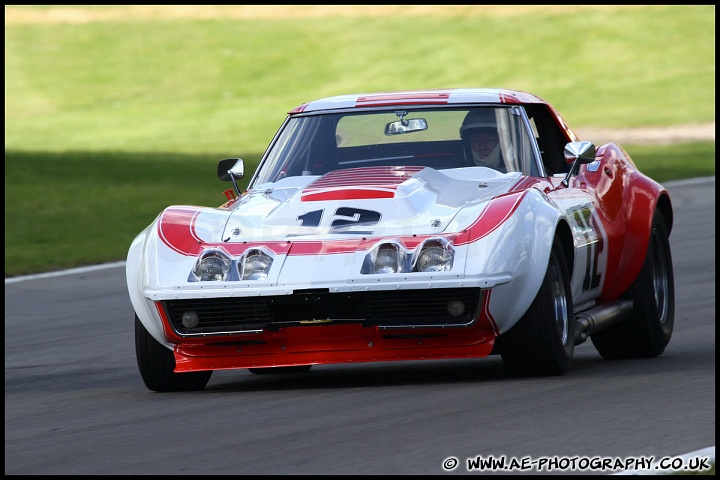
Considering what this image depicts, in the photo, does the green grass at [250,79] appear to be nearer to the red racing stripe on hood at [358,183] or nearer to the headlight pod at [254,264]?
the red racing stripe on hood at [358,183]

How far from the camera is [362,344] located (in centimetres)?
674

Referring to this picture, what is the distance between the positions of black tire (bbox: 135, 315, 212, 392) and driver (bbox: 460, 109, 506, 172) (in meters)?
1.95

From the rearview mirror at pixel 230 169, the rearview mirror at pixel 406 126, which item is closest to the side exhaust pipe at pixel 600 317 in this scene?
the rearview mirror at pixel 406 126

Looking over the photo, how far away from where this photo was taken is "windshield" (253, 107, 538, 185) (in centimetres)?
801

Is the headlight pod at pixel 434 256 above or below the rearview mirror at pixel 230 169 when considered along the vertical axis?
above

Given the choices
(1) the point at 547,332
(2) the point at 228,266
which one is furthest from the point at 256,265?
(1) the point at 547,332

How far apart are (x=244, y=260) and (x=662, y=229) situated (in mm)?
3044

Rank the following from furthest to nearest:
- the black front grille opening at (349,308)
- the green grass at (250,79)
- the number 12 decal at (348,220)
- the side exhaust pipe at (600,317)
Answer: the green grass at (250,79), the side exhaust pipe at (600,317), the number 12 decal at (348,220), the black front grille opening at (349,308)

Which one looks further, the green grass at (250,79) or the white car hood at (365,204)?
the green grass at (250,79)

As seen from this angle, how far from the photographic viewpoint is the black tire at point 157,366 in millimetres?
7180

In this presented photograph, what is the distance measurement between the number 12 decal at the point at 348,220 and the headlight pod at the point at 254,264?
1.07ft

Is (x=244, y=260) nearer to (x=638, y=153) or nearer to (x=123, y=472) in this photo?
(x=123, y=472)

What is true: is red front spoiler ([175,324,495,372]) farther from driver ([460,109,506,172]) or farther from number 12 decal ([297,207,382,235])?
driver ([460,109,506,172])

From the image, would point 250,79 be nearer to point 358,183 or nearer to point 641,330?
point 641,330
